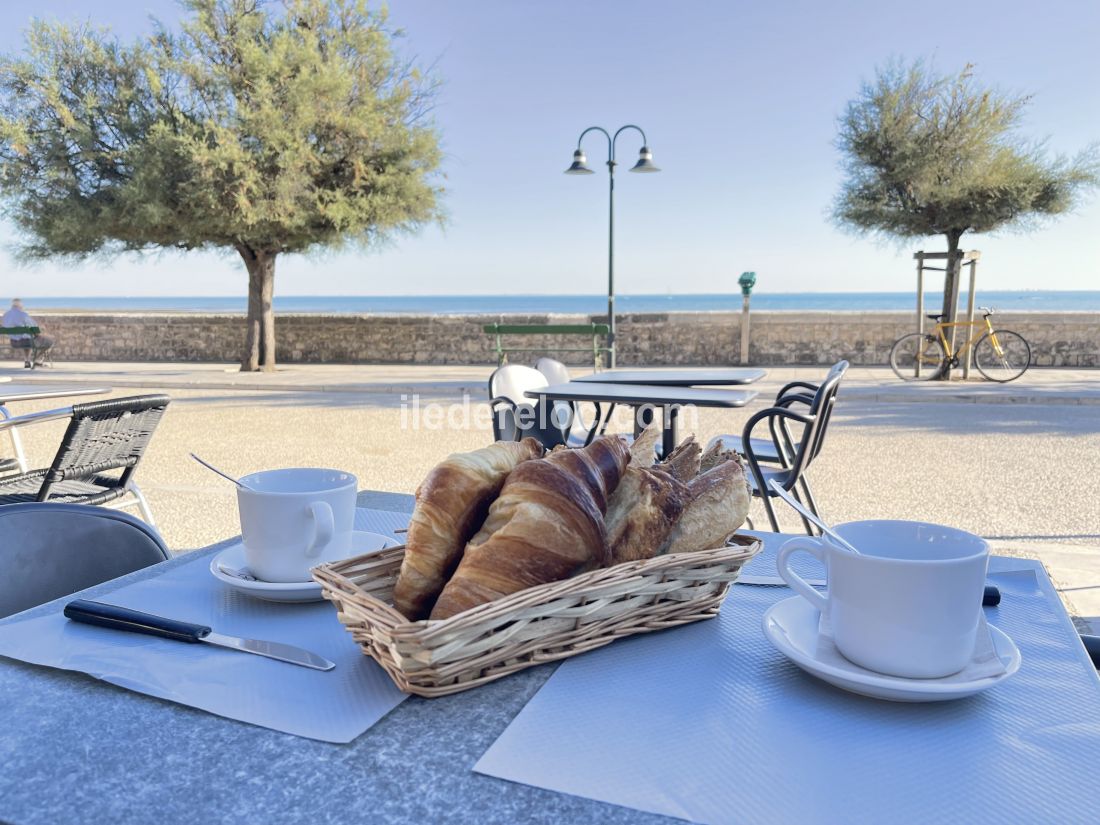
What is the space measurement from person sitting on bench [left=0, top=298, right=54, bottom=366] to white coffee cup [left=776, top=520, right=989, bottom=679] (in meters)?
18.6

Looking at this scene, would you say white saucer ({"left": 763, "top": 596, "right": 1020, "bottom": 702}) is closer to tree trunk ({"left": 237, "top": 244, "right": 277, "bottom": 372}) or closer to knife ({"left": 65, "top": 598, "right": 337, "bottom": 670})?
knife ({"left": 65, "top": 598, "right": 337, "bottom": 670})

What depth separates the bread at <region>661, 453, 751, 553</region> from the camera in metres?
0.97

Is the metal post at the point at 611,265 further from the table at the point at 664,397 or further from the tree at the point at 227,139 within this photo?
the table at the point at 664,397

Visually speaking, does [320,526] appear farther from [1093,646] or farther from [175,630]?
[1093,646]

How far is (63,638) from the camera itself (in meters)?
0.92

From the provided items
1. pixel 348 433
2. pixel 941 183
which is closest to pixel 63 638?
pixel 348 433

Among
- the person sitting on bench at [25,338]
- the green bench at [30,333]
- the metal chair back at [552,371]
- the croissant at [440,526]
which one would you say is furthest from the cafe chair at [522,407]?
the person sitting on bench at [25,338]

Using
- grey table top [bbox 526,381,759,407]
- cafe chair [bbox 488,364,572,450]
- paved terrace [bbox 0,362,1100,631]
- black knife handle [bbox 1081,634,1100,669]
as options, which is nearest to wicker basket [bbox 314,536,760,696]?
black knife handle [bbox 1081,634,1100,669]

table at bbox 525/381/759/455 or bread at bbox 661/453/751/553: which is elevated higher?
bread at bbox 661/453/751/553

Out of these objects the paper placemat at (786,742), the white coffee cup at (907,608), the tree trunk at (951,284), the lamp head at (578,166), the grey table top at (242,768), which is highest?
the lamp head at (578,166)

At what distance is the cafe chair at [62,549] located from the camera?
4.55 feet

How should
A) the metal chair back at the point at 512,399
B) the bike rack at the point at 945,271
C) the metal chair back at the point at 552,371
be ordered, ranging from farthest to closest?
the bike rack at the point at 945,271 → the metal chair back at the point at 552,371 → the metal chair back at the point at 512,399

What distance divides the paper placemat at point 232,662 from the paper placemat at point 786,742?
0.17 m

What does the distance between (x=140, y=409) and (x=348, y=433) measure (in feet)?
14.2
